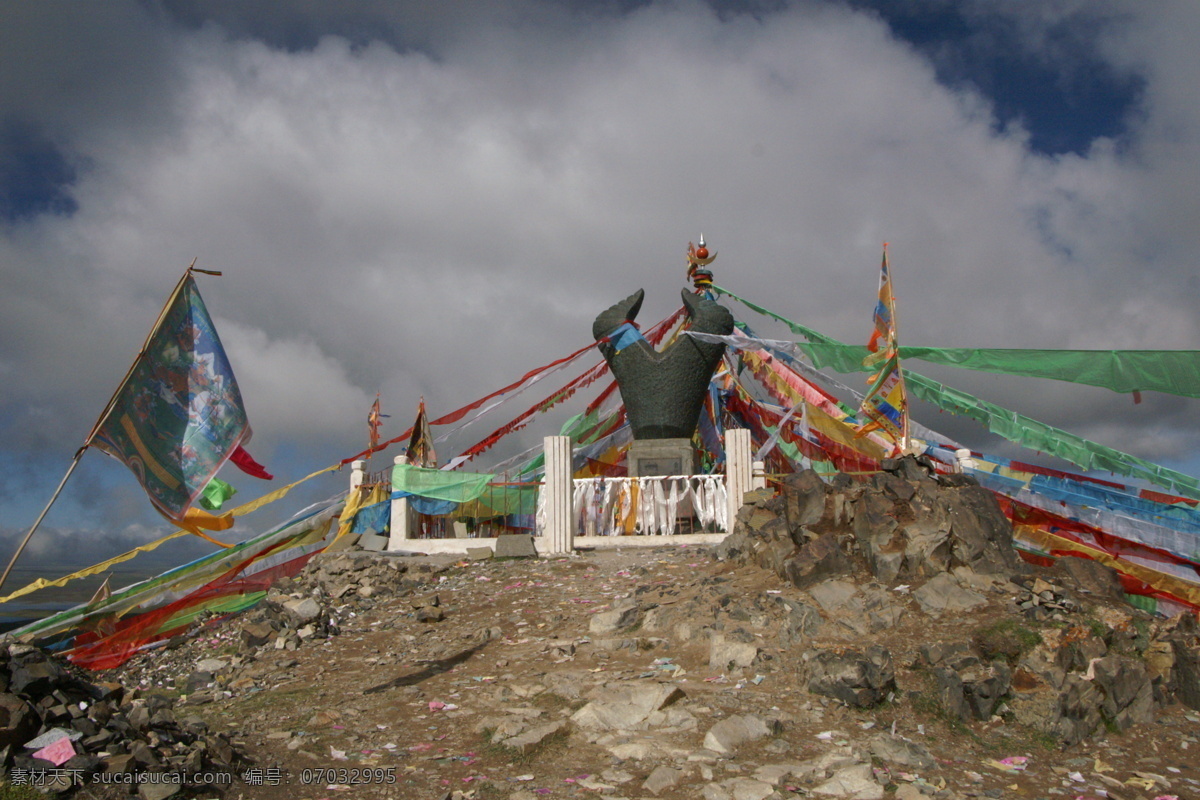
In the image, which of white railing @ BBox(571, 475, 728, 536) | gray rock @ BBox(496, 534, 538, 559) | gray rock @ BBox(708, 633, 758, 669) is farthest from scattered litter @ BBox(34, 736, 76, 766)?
white railing @ BBox(571, 475, 728, 536)

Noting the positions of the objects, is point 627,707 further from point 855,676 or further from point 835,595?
point 835,595

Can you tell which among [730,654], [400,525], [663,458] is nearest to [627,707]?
[730,654]

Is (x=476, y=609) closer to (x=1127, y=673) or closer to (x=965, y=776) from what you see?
(x=965, y=776)

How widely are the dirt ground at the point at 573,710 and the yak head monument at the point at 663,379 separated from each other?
6.76 m

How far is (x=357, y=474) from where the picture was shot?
A: 54.3ft

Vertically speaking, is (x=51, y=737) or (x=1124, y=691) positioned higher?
(x=51, y=737)

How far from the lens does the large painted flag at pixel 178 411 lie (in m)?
6.78

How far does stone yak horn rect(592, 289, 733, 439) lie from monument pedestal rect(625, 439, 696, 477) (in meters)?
0.40

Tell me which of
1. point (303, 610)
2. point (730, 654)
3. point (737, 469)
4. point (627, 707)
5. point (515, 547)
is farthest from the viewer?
point (737, 469)

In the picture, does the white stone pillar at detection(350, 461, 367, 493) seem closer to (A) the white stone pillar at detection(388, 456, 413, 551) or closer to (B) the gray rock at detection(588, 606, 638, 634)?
(A) the white stone pillar at detection(388, 456, 413, 551)

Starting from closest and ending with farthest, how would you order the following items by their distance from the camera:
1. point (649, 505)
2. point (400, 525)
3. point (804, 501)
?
point (804, 501)
point (400, 525)
point (649, 505)

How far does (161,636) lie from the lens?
11.7 meters

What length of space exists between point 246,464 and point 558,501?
777 cm

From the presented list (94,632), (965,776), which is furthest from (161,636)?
(965,776)
